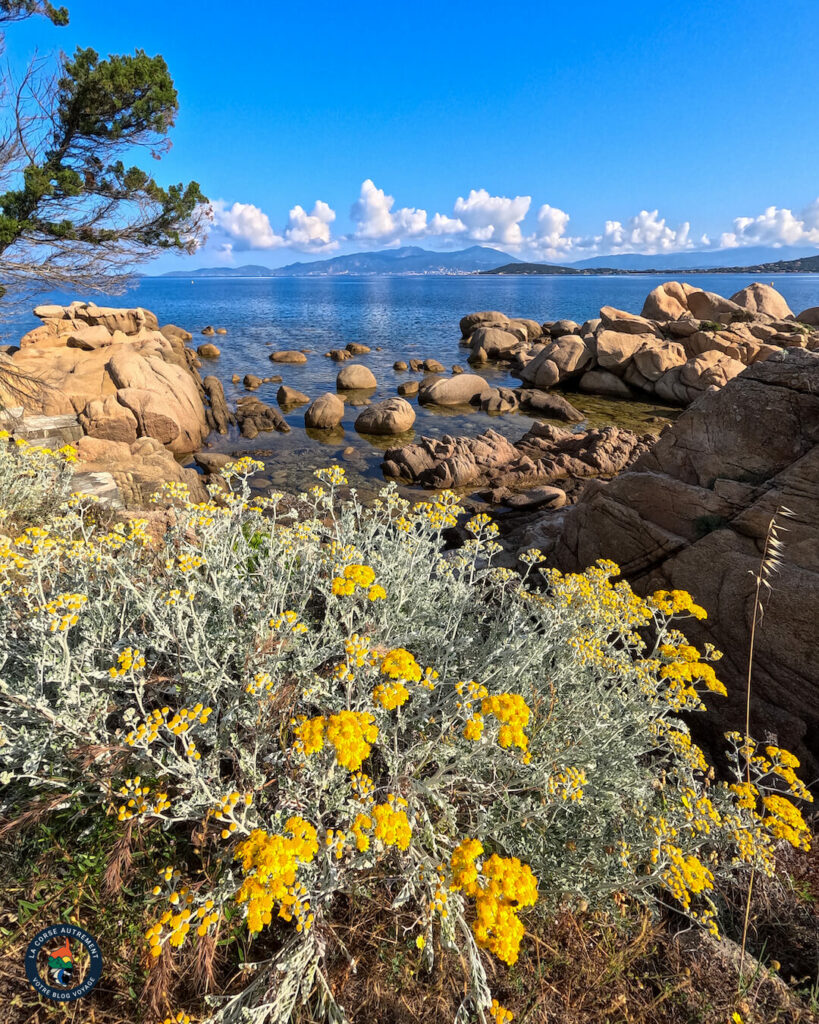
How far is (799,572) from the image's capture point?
487cm

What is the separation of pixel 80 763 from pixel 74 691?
0.51m

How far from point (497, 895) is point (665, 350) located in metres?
26.6

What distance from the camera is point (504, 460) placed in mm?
15422

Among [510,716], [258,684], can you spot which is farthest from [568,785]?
[258,684]

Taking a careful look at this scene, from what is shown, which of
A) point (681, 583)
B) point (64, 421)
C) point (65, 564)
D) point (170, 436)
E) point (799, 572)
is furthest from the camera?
point (170, 436)

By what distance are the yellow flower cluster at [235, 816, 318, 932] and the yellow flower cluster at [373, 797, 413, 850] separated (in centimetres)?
26

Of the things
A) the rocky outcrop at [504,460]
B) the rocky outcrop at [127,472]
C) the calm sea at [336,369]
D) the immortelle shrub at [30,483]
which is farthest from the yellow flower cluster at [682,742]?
the calm sea at [336,369]

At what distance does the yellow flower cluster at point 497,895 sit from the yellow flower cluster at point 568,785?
565 mm

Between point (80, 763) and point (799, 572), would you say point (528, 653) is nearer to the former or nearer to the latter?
point (80, 763)

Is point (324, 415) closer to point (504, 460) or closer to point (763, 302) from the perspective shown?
point (504, 460)

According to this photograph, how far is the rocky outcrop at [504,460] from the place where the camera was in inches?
565

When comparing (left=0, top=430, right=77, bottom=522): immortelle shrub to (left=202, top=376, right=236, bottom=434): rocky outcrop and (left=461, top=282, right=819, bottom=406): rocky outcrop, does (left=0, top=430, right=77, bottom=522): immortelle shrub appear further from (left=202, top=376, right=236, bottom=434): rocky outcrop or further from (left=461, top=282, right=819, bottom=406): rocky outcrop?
(left=461, top=282, right=819, bottom=406): rocky outcrop

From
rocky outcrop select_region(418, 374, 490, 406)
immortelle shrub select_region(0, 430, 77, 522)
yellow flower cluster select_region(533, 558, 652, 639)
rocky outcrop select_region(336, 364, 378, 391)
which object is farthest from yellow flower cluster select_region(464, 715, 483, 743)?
rocky outcrop select_region(336, 364, 378, 391)

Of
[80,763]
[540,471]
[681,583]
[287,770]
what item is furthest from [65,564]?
[540,471]
